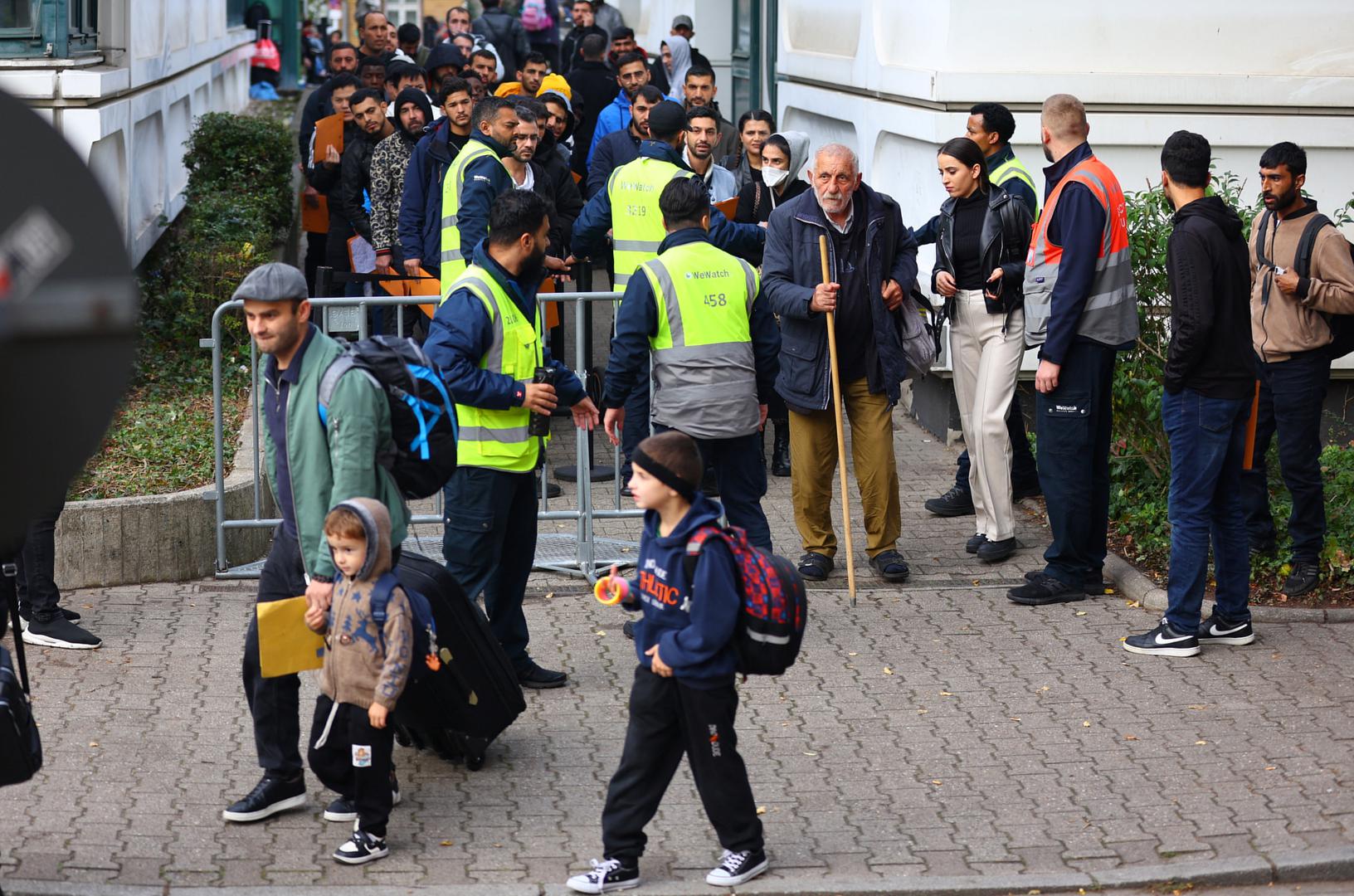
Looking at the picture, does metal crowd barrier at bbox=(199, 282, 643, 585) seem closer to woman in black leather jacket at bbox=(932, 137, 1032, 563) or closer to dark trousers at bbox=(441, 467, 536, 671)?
dark trousers at bbox=(441, 467, 536, 671)

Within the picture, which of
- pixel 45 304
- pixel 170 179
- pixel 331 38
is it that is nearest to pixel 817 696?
pixel 45 304

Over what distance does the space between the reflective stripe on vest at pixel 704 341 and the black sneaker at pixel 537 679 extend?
126 centimetres

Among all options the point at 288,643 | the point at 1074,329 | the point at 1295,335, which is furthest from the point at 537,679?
the point at 1295,335

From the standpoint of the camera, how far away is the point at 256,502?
855 cm

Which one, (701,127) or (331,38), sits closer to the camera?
(701,127)

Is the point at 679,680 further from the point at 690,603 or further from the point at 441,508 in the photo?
the point at 441,508

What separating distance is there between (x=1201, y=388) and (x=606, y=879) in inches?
138

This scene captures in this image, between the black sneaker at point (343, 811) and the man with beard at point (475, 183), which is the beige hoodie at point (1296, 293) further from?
the black sneaker at point (343, 811)

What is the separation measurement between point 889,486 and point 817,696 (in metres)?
1.85

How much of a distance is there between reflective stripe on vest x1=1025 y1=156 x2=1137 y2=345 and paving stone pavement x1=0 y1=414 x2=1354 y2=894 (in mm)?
1345

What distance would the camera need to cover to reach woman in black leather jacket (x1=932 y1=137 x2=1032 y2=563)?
849 centimetres

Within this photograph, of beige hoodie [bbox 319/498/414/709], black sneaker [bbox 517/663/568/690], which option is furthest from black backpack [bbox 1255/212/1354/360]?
beige hoodie [bbox 319/498/414/709]

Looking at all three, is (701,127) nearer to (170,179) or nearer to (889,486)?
(889,486)

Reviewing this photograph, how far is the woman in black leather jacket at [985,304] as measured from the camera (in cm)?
849
